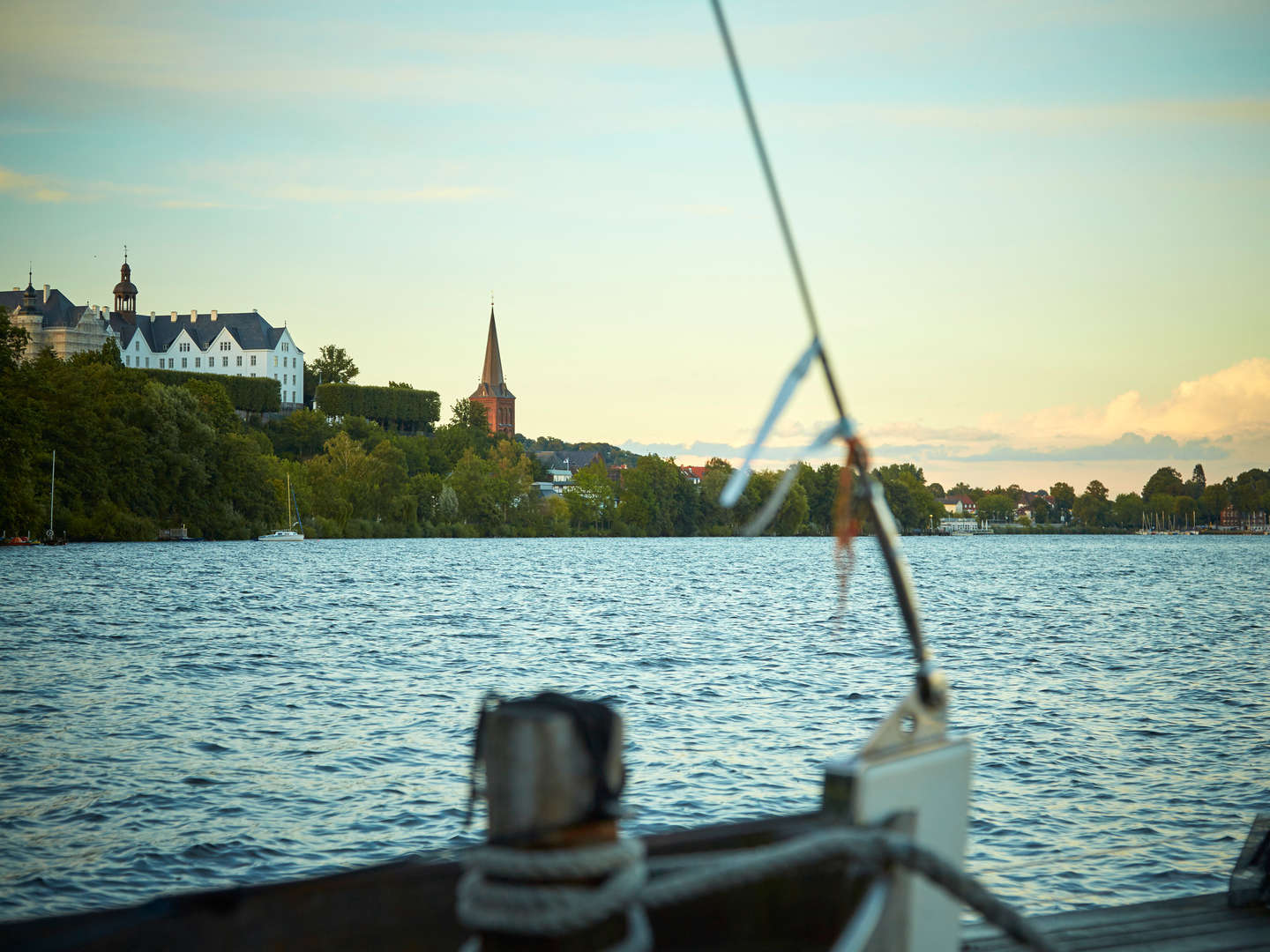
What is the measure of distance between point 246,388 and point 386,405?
21.9 metres

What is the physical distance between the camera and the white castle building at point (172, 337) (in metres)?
150

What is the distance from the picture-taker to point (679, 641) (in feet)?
111

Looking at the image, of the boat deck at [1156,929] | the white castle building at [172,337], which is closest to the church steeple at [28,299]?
the white castle building at [172,337]

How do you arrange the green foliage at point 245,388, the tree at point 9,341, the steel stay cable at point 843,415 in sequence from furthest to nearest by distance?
the green foliage at point 245,388, the tree at point 9,341, the steel stay cable at point 843,415

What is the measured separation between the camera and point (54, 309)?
152 m

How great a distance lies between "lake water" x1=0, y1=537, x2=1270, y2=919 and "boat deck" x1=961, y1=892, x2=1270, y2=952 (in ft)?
15.3

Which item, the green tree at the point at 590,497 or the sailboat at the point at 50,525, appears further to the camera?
the green tree at the point at 590,497

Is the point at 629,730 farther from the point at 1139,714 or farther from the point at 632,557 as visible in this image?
the point at 632,557

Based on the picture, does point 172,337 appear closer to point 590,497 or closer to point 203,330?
point 203,330

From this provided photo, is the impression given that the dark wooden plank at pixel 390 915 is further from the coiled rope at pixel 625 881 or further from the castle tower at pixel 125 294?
the castle tower at pixel 125 294

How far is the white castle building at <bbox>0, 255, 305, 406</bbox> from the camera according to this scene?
150375mm

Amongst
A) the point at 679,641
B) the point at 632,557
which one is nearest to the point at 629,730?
the point at 679,641

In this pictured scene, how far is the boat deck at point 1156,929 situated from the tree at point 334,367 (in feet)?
542

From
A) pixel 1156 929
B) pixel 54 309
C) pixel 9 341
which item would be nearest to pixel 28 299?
pixel 54 309
